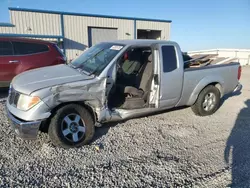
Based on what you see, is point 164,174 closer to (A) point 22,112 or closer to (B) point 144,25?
(A) point 22,112

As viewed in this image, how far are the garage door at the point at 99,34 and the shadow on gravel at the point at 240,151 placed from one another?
1548 cm

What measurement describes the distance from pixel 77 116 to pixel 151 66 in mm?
1999

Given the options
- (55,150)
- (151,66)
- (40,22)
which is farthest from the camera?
(40,22)

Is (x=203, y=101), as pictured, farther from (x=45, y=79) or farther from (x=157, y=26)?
(x=157, y=26)

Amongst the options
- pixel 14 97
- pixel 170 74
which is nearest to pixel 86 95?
pixel 14 97

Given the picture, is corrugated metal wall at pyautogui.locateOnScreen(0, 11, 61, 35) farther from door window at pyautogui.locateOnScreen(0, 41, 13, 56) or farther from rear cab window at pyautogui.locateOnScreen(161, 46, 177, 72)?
rear cab window at pyautogui.locateOnScreen(161, 46, 177, 72)

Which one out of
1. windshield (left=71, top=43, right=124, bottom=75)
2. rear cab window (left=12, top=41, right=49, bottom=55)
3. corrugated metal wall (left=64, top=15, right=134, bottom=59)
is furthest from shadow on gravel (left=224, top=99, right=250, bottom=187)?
corrugated metal wall (left=64, top=15, right=134, bottom=59)

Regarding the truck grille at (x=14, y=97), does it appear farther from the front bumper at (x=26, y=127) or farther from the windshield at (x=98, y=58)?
the windshield at (x=98, y=58)

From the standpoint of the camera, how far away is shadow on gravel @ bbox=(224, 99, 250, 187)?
2584mm

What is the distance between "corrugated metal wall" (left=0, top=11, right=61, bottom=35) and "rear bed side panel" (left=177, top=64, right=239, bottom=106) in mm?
14450

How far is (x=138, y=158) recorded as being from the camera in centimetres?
298

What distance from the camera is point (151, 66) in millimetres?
4172

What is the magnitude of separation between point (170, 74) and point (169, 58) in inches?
14.4

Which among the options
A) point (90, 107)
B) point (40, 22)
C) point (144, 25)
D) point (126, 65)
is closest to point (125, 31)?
point (144, 25)
